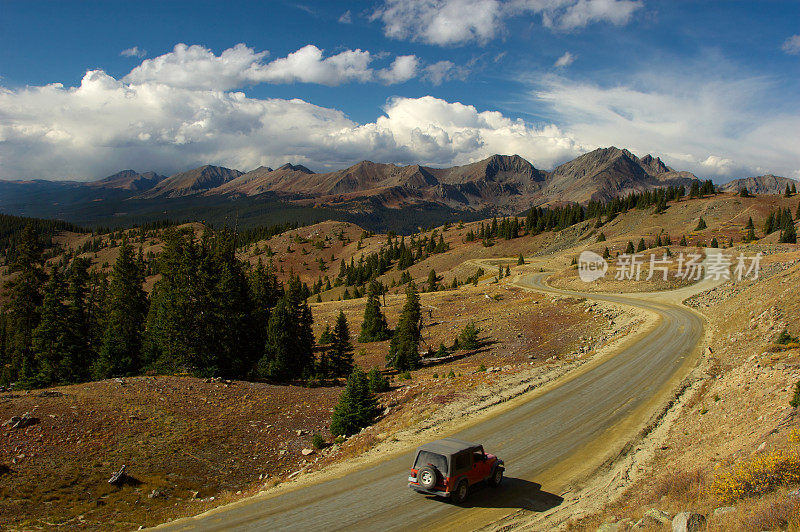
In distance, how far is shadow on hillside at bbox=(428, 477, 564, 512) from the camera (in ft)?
45.2

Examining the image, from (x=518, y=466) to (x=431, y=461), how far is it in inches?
194

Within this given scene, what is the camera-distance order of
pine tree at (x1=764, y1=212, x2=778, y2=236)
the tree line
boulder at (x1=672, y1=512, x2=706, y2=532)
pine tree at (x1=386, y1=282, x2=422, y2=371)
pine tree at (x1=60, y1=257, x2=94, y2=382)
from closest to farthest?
boulder at (x1=672, y1=512, x2=706, y2=532) < the tree line < pine tree at (x1=60, y1=257, x2=94, y2=382) < pine tree at (x1=386, y1=282, x2=422, y2=371) < pine tree at (x1=764, y1=212, x2=778, y2=236)

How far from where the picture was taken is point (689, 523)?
901cm

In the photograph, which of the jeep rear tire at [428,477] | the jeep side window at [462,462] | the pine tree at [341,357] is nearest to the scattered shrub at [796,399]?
the jeep side window at [462,462]

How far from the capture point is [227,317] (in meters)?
39.2

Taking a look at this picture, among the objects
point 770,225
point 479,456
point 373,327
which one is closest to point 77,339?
point 373,327

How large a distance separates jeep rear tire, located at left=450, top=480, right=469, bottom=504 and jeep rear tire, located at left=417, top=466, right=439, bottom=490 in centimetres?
77

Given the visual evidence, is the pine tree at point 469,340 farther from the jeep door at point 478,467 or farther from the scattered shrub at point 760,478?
the scattered shrub at point 760,478

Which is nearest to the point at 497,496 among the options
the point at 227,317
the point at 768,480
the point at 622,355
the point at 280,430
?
the point at 768,480

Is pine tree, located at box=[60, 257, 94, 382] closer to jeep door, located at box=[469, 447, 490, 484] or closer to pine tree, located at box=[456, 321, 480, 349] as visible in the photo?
pine tree, located at box=[456, 321, 480, 349]

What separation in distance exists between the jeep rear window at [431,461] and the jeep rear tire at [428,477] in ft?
0.47

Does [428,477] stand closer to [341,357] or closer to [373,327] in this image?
[341,357]

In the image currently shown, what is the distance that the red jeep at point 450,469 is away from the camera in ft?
43.7

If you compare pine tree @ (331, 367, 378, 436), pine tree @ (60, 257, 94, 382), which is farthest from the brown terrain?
pine tree @ (60, 257, 94, 382)
